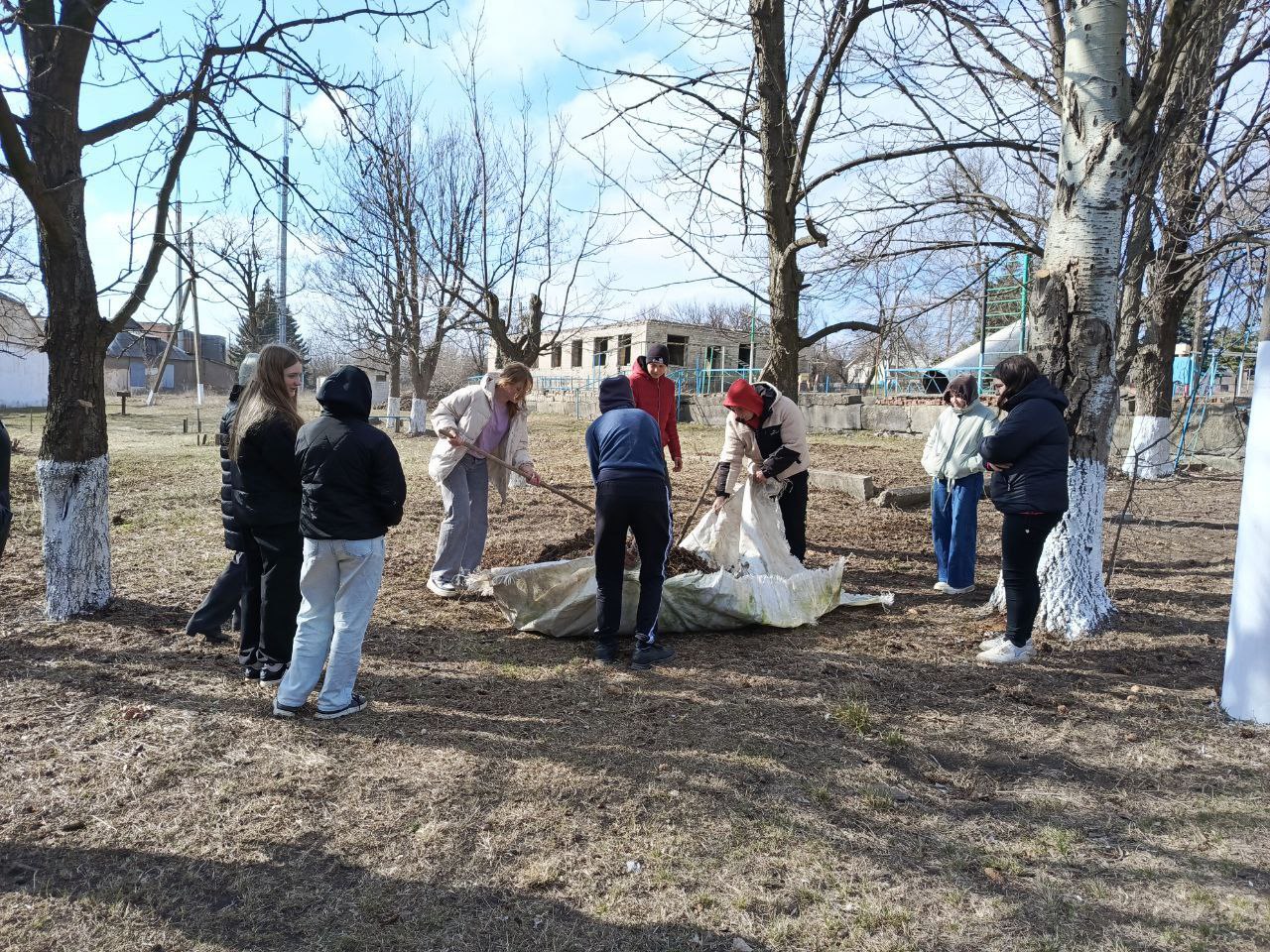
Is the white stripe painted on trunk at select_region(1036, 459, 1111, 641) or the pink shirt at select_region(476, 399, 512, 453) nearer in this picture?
the white stripe painted on trunk at select_region(1036, 459, 1111, 641)

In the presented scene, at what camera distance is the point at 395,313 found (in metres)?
18.7

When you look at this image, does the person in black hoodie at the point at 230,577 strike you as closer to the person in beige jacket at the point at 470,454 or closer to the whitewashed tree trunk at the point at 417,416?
the person in beige jacket at the point at 470,454

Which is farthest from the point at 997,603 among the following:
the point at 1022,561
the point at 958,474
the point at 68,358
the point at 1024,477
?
the point at 68,358

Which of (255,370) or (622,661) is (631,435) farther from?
(255,370)

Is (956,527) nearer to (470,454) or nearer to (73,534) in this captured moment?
(470,454)

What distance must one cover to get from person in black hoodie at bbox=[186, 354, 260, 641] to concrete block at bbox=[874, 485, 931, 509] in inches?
280

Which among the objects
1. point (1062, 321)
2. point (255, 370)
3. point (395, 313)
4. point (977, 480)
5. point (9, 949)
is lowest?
point (9, 949)

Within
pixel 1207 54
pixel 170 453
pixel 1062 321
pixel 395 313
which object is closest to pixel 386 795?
pixel 1062 321

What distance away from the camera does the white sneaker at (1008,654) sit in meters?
4.51

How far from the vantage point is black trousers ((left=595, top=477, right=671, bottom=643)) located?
4.28 meters

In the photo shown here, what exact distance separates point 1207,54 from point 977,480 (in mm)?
4153

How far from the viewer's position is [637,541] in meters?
4.45

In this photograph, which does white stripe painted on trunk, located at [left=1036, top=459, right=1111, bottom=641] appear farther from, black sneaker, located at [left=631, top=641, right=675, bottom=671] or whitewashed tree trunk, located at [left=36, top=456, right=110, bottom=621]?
whitewashed tree trunk, located at [left=36, top=456, right=110, bottom=621]

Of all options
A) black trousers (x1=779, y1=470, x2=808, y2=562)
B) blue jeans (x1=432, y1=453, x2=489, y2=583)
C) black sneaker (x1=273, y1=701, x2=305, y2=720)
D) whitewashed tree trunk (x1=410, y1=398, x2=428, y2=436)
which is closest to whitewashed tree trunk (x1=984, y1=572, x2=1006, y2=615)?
black trousers (x1=779, y1=470, x2=808, y2=562)
